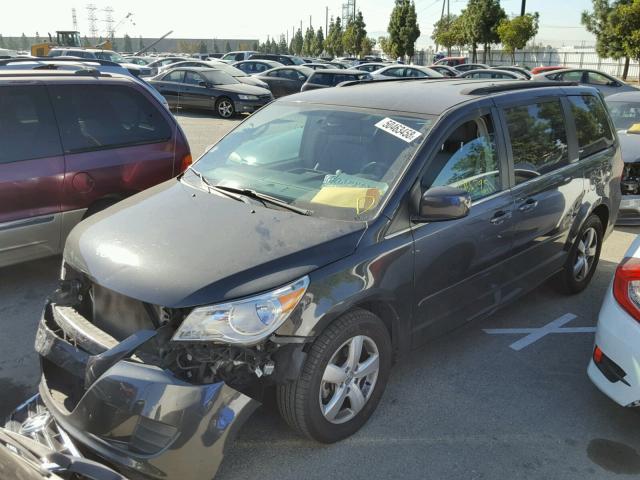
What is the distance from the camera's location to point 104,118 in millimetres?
5215

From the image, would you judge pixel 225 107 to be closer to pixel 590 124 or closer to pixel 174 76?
pixel 174 76

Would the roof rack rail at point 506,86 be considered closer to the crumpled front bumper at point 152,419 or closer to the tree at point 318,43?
the crumpled front bumper at point 152,419

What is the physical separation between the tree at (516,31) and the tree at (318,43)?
1976 inches

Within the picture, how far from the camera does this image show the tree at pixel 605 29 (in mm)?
32875

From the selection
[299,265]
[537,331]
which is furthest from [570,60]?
[299,265]

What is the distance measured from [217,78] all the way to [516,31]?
26.6m

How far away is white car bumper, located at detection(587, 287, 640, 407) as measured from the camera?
2914 millimetres

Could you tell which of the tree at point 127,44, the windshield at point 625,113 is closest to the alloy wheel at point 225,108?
the windshield at point 625,113

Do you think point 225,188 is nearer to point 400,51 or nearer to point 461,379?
point 461,379

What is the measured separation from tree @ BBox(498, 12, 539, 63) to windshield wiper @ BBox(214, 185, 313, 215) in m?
38.5

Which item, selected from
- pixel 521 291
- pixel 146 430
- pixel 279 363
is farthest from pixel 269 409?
pixel 521 291

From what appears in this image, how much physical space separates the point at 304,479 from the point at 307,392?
1.47 feet

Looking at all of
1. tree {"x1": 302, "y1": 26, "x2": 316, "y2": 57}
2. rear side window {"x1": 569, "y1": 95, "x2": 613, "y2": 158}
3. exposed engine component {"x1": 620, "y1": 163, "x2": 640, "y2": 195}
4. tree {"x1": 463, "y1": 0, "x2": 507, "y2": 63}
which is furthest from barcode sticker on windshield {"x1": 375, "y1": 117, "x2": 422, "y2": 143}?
tree {"x1": 302, "y1": 26, "x2": 316, "y2": 57}

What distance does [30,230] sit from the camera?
15.2 feet
